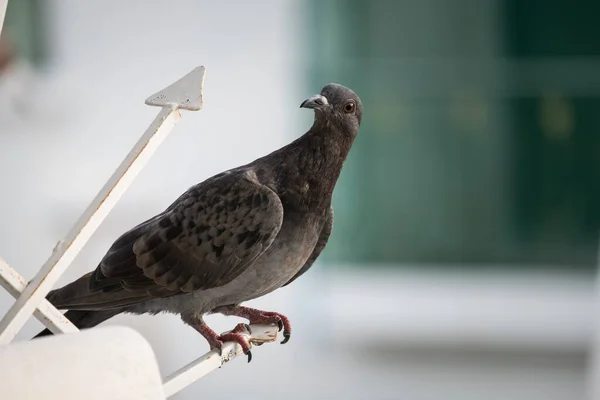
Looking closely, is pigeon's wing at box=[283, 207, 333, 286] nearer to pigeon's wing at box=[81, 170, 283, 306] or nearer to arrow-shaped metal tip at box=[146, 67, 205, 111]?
pigeon's wing at box=[81, 170, 283, 306]

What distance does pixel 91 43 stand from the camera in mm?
3609

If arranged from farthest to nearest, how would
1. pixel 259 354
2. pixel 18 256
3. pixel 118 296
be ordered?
1. pixel 259 354
2. pixel 18 256
3. pixel 118 296

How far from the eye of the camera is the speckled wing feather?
92cm

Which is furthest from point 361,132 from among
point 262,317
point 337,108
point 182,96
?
point 182,96

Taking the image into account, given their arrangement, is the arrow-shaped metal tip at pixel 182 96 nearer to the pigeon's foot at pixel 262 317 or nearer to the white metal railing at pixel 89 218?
the white metal railing at pixel 89 218

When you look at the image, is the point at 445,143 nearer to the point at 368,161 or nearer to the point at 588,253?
the point at 368,161

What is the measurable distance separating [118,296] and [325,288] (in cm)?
304

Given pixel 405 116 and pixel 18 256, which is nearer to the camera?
pixel 18 256

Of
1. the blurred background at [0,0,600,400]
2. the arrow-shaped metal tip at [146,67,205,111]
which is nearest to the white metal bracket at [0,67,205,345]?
the arrow-shaped metal tip at [146,67,205,111]

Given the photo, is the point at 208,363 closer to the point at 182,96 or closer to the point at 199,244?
the point at 199,244

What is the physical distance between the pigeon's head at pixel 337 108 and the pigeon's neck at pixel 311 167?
0.01 m

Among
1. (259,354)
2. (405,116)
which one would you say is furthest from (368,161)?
(259,354)

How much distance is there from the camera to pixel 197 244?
3.08 feet

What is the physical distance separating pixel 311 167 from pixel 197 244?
0.46 feet
